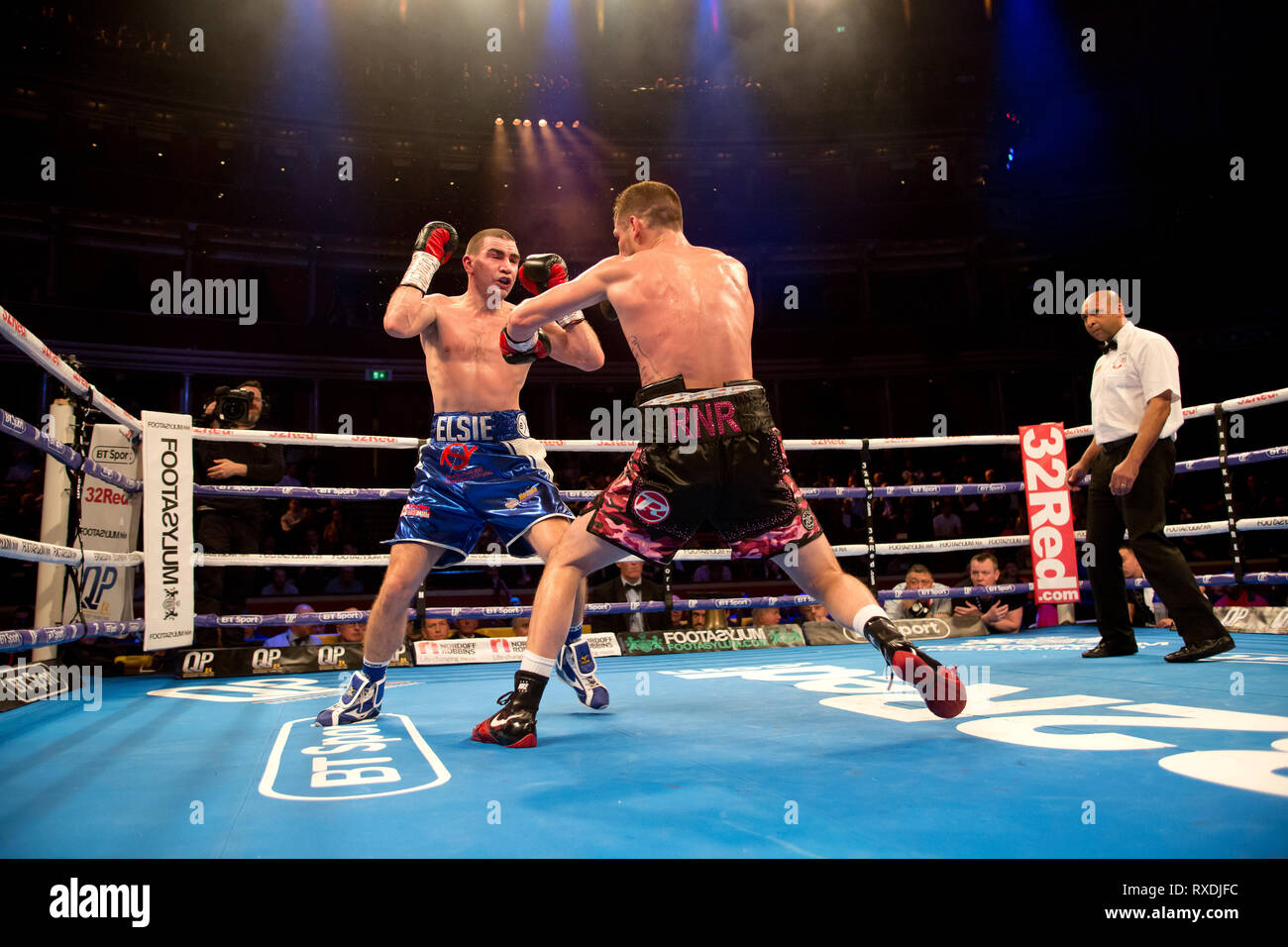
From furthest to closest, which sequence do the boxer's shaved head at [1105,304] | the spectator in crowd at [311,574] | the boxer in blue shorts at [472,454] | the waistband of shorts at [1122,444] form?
the spectator in crowd at [311,574], the boxer's shaved head at [1105,304], the waistband of shorts at [1122,444], the boxer in blue shorts at [472,454]

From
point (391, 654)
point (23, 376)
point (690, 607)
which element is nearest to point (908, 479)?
point (690, 607)

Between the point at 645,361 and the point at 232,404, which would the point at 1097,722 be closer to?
the point at 645,361

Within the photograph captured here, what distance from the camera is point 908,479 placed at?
12391 mm

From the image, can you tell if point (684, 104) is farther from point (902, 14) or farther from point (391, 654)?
point (391, 654)

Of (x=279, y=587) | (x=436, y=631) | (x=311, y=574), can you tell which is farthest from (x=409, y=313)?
(x=311, y=574)

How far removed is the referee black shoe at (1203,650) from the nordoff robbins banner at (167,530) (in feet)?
13.0

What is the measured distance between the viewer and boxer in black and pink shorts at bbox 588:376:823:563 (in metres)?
2.02

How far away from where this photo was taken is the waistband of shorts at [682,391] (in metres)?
2.05

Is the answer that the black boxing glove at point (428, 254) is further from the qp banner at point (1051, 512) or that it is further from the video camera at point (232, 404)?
the qp banner at point (1051, 512)

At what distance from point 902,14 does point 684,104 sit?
492 centimetres

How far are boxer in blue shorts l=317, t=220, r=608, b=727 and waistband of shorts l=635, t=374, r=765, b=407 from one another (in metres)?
0.44

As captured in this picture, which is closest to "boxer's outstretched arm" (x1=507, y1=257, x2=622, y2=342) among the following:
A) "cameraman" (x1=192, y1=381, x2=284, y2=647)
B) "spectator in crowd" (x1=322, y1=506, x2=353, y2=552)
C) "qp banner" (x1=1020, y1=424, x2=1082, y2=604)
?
"cameraman" (x1=192, y1=381, x2=284, y2=647)

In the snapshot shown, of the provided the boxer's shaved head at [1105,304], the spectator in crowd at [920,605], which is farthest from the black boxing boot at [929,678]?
the spectator in crowd at [920,605]

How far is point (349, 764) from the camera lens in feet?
5.74
